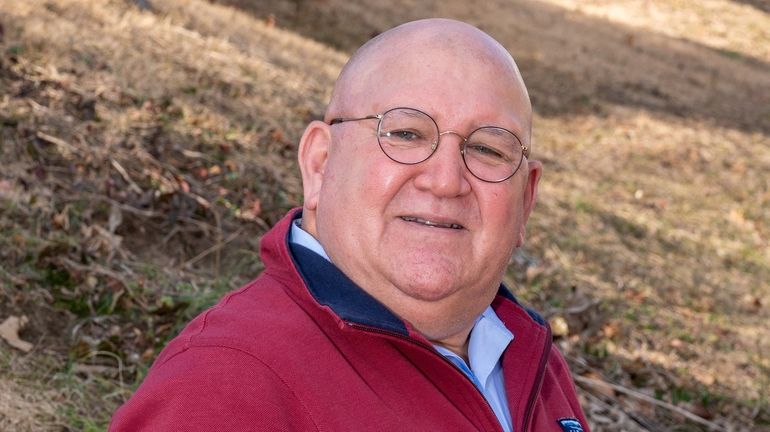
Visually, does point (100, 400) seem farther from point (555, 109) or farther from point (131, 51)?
point (555, 109)

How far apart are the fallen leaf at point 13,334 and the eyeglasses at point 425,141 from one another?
6.74 feet

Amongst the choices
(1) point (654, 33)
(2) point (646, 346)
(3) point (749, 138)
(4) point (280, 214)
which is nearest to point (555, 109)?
(3) point (749, 138)

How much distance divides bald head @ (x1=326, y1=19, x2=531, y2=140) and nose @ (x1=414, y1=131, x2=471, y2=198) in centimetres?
15

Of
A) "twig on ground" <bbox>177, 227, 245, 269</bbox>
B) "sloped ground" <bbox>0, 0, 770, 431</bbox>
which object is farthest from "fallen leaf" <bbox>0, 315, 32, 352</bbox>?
"twig on ground" <bbox>177, 227, 245, 269</bbox>

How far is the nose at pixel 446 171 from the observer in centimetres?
241

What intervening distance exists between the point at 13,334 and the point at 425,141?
2207 millimetres

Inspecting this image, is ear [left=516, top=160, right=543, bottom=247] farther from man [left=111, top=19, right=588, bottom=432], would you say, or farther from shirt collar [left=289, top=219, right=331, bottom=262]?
shirt collar [left=289, top=219, right=331, bottom=262]

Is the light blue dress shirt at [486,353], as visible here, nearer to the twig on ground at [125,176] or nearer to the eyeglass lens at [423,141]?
the eyeglass lens at [423,141]

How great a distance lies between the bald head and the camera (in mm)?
2484

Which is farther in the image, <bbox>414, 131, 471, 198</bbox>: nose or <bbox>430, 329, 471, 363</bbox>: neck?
<bbox>430, 329, 471, 363</bbox>: neck

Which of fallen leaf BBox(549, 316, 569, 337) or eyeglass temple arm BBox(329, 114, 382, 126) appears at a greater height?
eyeglass temple arm BBox(329, 114, 382, 126)

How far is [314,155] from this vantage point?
2.68m

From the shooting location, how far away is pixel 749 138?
1330cm

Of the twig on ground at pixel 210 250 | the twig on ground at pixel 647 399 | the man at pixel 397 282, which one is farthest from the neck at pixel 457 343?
the twig on ground at pixel 647 399
